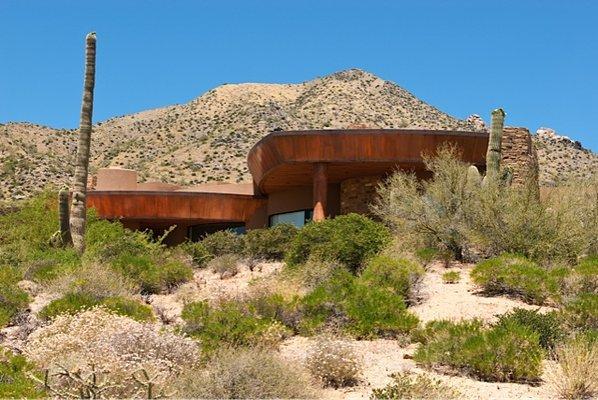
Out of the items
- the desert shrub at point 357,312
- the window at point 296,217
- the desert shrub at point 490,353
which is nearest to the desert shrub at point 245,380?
the desert shrub at point 490,353

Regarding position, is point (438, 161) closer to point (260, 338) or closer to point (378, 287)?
point (378, 287)

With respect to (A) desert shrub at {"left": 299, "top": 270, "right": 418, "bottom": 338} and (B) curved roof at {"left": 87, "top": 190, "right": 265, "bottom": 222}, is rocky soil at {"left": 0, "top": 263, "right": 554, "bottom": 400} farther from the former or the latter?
(B) curved roof at {"left": 87, "top": 190, "right": 265, "bottom": 222}

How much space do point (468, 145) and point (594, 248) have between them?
25.0 feet

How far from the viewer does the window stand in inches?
1276

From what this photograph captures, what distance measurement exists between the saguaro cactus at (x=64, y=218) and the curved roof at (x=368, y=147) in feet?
24.8

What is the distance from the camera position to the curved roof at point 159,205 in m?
34.8

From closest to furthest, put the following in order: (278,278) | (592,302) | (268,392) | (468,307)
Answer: (268,392) < (592,302) < (468,307) < (278,278)

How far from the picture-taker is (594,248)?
66.5 feet

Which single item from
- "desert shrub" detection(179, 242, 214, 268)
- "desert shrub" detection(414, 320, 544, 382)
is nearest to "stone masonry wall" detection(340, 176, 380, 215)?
"desert shrub" detection(179, 242, 214, 268)

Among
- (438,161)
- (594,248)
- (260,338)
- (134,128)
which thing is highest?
(134,128)

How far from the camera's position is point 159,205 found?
3484 cm

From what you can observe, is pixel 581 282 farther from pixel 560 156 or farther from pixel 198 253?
pixel 560 156

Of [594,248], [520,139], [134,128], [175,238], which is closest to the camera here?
[594,248]

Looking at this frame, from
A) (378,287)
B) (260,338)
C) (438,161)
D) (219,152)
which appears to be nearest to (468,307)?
(378,287)
